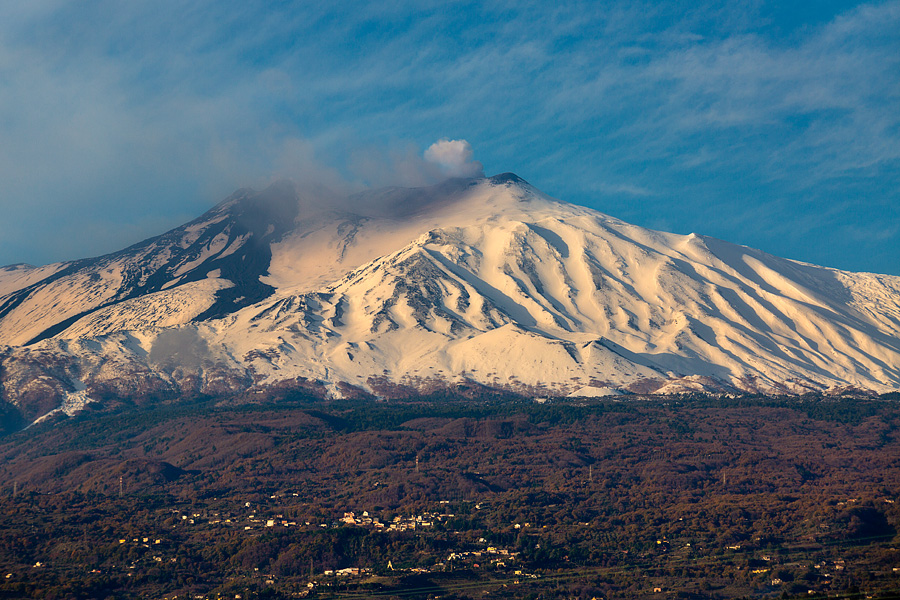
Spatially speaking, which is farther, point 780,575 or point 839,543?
point 839,543

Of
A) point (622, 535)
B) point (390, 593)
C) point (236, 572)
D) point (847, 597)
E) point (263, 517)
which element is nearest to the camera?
point (847, 597)

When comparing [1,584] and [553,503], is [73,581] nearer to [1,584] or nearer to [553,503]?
[1,584]

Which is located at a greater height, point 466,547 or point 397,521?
point 397,521

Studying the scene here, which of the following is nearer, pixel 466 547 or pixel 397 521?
pixel 466 547

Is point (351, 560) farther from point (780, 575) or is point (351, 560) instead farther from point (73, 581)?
point (780, 575)

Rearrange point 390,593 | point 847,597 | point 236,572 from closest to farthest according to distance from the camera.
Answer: point 847,597, point 390,593, point 236,572

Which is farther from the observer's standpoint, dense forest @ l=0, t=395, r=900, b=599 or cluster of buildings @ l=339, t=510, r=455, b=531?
cluster of buildings @ l=339, t=510, r=455, b=531

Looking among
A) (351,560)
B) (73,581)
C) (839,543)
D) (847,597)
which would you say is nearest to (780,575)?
(839,543)

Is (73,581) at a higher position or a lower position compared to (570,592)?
higher

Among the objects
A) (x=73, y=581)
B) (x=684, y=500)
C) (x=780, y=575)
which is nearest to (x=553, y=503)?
(x=684, y=500)

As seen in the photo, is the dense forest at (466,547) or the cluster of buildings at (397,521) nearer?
the dense forest at (466,547)
